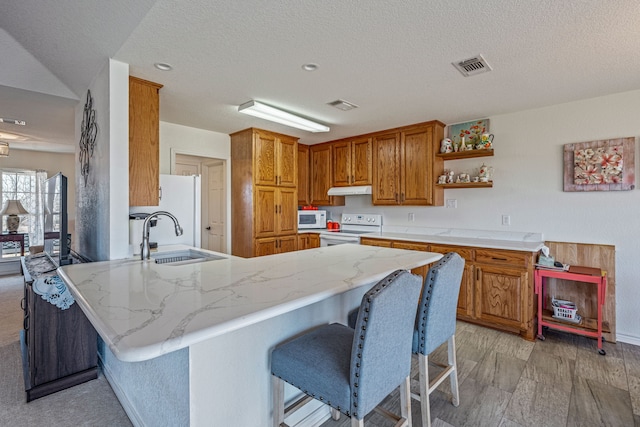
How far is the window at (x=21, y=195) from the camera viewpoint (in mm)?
5492

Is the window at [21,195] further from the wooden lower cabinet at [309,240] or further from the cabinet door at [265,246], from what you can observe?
the wooden lower cabinet at [309,240]

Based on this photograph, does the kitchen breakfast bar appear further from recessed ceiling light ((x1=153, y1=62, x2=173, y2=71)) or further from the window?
the window

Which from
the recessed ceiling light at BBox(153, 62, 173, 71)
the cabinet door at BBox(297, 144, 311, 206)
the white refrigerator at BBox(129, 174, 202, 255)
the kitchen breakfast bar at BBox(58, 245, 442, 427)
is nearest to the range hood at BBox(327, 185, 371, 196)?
the cabinet door at BBox(297, 144, 311, 206)

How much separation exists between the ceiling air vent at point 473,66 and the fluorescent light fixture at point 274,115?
1.68 m

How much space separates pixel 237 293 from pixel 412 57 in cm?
192

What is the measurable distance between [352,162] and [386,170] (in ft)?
1.95

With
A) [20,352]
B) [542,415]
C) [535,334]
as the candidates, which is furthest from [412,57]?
[20,352]

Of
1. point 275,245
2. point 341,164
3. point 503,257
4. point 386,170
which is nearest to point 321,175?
point 341,164

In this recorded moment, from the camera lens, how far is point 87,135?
2.71 metres

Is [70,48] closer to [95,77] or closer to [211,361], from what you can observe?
[95,77]

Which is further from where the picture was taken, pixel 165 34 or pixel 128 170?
pixel 128 170

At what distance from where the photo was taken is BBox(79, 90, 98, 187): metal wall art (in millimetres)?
2521

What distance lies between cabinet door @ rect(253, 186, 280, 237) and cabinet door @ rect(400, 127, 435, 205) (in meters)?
1.70

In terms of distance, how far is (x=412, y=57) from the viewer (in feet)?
6.98
